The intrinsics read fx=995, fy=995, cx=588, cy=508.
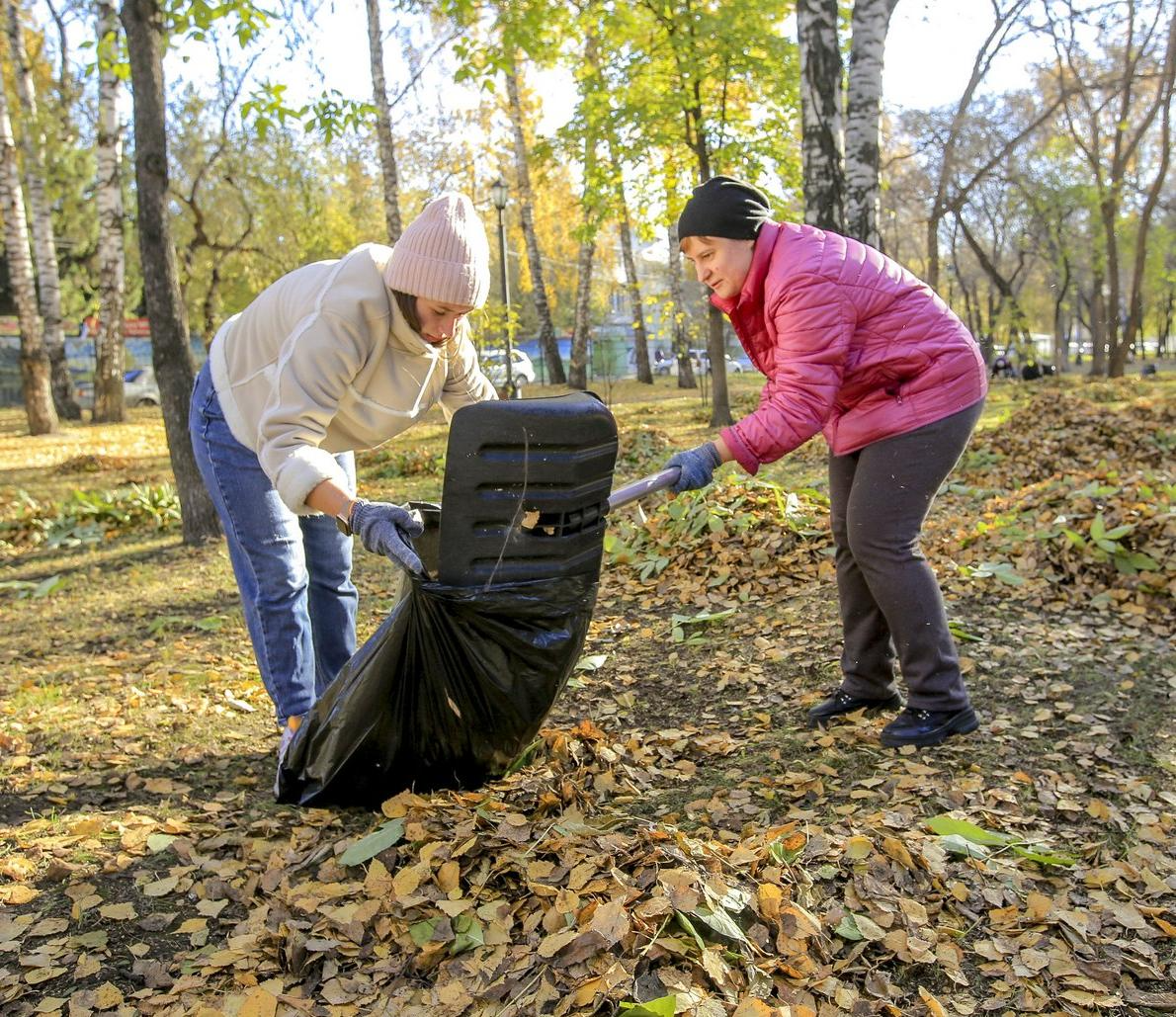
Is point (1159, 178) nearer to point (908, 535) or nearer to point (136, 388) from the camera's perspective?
point (908, 535)

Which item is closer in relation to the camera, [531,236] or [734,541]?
[734,541]

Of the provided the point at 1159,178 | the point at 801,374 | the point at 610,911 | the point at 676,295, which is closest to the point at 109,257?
the point at 676,295

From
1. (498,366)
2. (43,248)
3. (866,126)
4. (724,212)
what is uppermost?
(43,248)

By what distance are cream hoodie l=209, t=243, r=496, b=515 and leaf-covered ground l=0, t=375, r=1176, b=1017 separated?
39.1 inches

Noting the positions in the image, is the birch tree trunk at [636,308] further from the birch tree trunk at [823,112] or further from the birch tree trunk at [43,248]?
the birch tree trunk at [823,112]

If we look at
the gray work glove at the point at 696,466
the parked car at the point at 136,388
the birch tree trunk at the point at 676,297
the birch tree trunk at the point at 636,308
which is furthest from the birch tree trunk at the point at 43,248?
the gray work glove at the point at 696,466

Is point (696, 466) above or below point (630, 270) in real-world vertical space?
below

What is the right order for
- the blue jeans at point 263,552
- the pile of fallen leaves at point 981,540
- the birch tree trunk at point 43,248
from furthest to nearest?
the birch tree trunk at point 43,248, the pile of fallen leaves at point 981,540, the blue jeans at point 263,552

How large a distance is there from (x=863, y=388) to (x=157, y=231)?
18.0 feet

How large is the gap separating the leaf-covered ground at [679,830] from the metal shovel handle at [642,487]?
0.80 metres

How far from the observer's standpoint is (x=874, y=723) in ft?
10.8

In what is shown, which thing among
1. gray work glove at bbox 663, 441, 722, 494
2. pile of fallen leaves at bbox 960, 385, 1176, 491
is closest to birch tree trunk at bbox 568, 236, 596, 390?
pile of fallen leaves at bbox 960, 385, 1176, 491

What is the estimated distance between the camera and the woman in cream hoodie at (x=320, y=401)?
2.43 meters

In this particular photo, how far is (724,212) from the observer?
2.74 m
